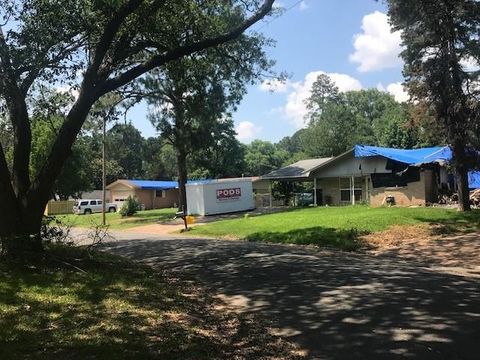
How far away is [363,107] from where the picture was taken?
9494cm

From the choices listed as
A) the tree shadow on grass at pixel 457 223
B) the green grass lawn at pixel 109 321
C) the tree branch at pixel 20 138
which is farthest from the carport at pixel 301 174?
the green grass lawn at pixel 109 321

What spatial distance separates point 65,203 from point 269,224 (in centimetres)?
4385

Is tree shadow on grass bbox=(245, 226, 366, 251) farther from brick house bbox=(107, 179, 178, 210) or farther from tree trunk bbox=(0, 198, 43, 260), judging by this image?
brick house bbox=(107, 179, 178, 210)

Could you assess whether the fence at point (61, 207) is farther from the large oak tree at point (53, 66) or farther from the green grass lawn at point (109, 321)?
the green grass lawn at point (109, 321)

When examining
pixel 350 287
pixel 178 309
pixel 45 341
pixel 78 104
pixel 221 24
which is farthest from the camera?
pixel 221 24

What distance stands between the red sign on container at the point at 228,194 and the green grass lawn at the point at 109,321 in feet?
104

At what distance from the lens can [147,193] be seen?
6844 cm

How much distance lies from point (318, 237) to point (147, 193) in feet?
167

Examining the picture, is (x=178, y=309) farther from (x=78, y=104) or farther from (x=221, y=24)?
(x=221, y=24)

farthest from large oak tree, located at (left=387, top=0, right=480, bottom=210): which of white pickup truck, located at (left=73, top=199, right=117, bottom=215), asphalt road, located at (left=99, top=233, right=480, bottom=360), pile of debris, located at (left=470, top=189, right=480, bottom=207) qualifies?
white pickup truck, located at (left=73, top=199, right=117, bottom=215)

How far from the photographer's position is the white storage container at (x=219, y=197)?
41.7 meters

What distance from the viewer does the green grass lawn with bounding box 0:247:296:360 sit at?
582 cm

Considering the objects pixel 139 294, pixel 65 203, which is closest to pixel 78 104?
pixel 139 294

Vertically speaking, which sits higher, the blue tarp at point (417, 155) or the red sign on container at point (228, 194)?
the blue tarp at point (417, 155)
